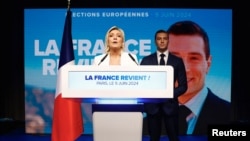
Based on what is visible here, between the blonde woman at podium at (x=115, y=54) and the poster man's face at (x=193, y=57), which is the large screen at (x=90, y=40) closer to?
the poster man's face at (x=193, y=57)

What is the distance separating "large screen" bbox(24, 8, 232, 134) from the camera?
6383 millimetres

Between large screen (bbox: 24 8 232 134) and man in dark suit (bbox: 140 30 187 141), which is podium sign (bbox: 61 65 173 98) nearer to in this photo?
man in dark suit (bbox: 140 30 187 141)

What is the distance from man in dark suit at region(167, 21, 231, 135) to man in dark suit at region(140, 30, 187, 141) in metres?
1.39

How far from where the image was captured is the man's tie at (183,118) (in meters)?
6.38

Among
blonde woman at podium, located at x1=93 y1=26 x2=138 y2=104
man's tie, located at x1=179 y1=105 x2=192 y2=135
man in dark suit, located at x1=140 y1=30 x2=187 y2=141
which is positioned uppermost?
blonde woman at podium, located at x1=93 y1=26 x2=138 y2=104

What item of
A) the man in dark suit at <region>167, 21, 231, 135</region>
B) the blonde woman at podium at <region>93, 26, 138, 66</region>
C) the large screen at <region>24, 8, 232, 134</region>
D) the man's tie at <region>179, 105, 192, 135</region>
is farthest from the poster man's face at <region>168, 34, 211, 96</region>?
the blonde woman at podium at <region>93, 26, 138, 66</region>

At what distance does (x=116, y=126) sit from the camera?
2.73 metres

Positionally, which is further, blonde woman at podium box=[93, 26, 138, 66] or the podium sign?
blonde woman at podium box=[93, 26, 138, 66]

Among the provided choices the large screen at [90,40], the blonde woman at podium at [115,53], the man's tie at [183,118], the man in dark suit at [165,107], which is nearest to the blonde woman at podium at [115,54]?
the blonde woman at podium at [115,53]

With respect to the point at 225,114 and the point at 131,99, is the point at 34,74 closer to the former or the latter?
the point at 225,114

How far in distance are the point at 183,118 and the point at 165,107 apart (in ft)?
5.86

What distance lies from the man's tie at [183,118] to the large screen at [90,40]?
0.50 metres

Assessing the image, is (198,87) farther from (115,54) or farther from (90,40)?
(115,54)
